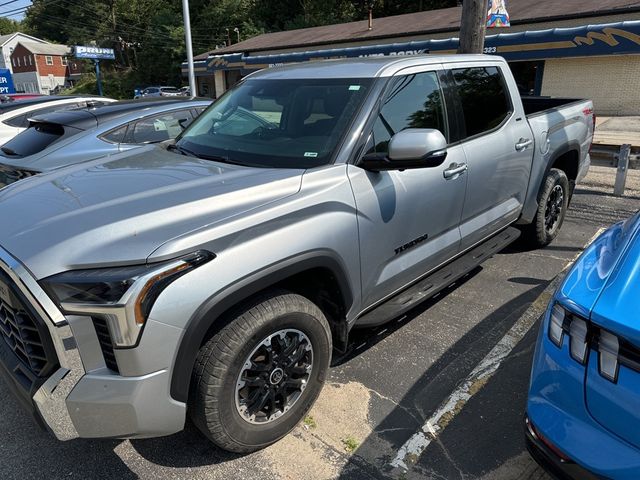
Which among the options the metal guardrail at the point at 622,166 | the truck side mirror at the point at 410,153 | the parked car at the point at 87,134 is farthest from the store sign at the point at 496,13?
the truck side mirror at the point at 410,153

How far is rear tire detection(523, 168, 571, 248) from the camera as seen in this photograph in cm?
479

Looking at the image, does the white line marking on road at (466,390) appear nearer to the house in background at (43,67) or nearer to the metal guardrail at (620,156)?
the metal guardrail at (620,156)

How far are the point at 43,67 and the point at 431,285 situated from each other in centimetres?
8738

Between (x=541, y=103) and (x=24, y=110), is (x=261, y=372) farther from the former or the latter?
(x=24, y=110)

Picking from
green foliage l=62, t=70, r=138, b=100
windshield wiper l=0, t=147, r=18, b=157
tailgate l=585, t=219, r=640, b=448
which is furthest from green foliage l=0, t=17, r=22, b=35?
tailgate l=585, t=219, r=640, b=448

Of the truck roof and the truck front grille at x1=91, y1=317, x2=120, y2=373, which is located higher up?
the truck roof

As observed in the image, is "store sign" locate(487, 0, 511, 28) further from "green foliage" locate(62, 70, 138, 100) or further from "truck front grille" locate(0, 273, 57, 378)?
"green foliage" locate(62, 70, 138, 100)

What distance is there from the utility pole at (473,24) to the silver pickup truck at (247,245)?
3.62 meters

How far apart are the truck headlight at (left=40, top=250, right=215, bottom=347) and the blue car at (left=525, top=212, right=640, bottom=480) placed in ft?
4.94

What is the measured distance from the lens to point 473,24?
7.14m

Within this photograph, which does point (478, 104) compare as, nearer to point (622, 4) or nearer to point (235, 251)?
point (235, 251)

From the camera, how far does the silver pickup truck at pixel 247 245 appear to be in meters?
1.91

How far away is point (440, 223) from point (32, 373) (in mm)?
2494

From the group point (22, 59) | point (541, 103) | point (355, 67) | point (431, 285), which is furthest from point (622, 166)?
point (22, 59)
